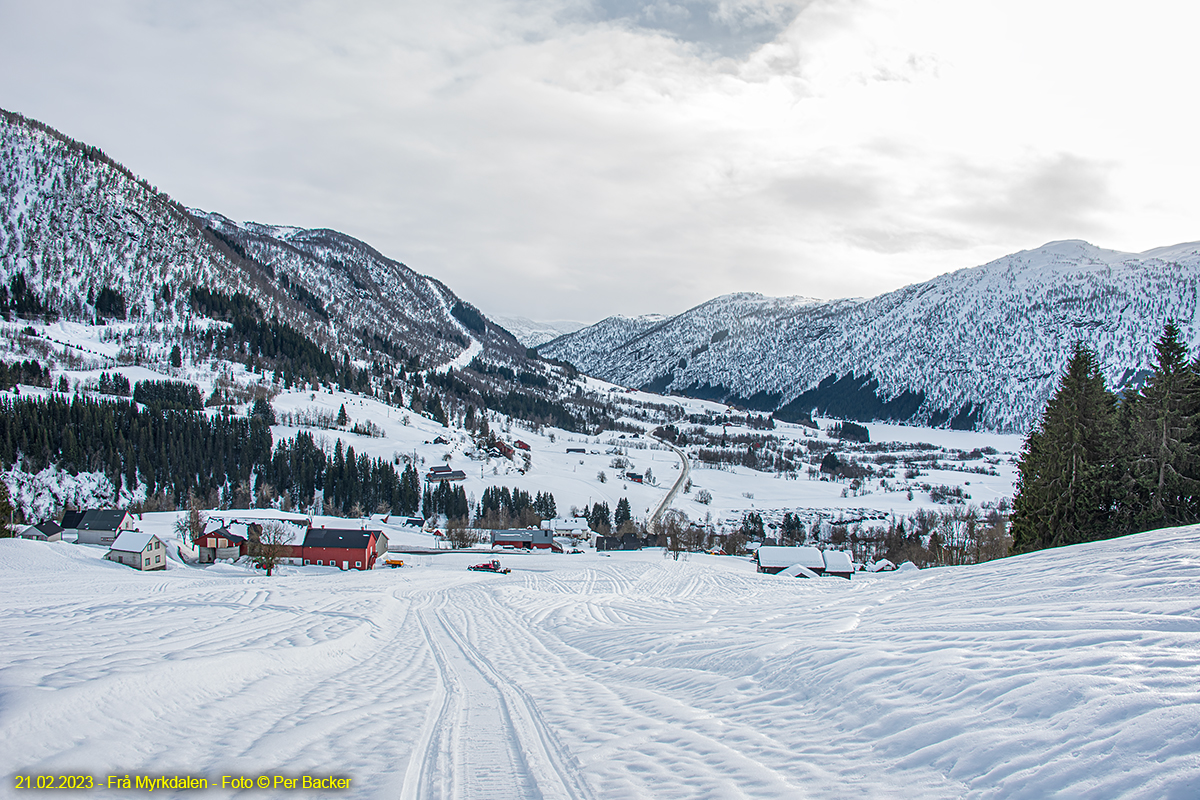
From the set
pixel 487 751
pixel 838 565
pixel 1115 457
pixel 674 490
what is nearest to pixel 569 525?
pixel 674 490

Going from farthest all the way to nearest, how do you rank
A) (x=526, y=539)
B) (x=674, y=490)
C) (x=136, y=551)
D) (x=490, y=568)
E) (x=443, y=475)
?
1. (x=674, y=490)
2. (x=443, y=475)
3. (x=526, y=539)
4. (x=490, y=568)
5. (x=136, y=551)

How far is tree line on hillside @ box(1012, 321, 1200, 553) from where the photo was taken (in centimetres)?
2394

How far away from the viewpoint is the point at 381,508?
338 ft

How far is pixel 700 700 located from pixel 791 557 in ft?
189

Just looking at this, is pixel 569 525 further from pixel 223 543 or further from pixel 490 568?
pixel 223 543

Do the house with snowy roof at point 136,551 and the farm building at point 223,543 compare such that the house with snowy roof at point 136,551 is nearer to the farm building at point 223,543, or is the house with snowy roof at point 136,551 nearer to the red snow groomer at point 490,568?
the farm building at point 223,543

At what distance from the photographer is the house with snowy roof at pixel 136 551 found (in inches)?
1841

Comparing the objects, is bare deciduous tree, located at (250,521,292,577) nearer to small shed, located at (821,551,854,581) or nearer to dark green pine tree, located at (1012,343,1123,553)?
dark green pine tree, located at (1012,343,1123,553)

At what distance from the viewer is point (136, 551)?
46.9m

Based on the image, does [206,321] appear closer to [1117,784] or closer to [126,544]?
[126,544]

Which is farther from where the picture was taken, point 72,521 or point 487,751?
point 72,521

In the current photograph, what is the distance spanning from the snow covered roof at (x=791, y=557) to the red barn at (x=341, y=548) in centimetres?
4050

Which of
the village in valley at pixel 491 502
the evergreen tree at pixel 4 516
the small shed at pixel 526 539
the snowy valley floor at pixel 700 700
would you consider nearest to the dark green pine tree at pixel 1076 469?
the snowy valley floor at pixel 700 700

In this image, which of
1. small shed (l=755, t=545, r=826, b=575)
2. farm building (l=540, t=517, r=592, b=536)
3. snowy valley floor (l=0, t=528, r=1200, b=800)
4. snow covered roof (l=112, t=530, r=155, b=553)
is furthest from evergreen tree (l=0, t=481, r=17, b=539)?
small shed (l=755, t=545, r=826, b=575)
